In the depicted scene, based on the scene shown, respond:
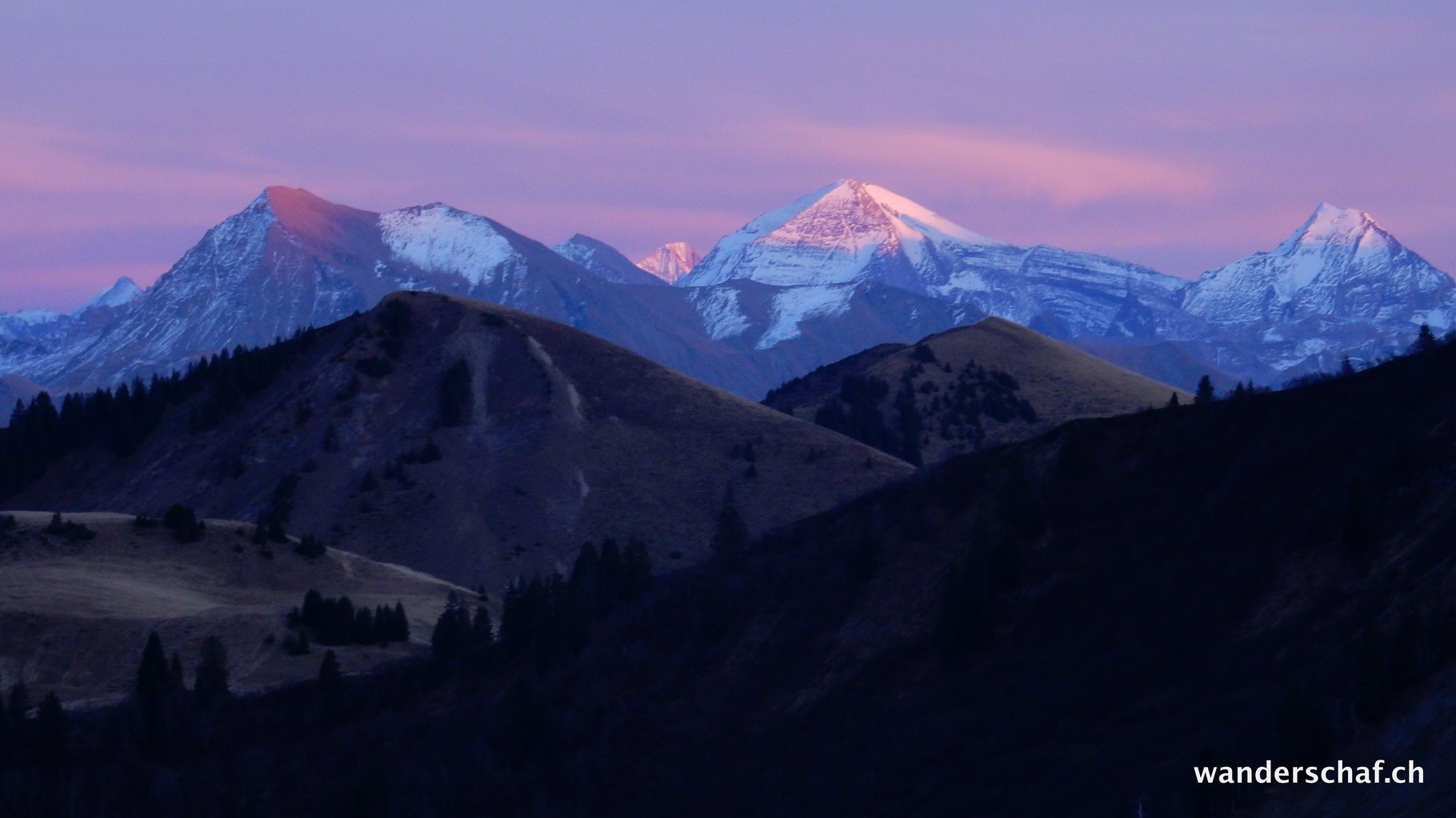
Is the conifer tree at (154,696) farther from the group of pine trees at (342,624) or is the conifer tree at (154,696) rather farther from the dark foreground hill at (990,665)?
the group of pine trees at (342,624)

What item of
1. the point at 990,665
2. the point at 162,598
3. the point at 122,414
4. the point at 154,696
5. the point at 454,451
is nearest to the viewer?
the point at 990,665

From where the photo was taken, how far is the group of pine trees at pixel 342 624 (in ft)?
337

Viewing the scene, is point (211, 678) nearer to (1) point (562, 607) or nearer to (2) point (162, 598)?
(1) point (562, 607)

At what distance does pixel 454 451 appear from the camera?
17025 centimetres

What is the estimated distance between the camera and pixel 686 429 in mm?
175875

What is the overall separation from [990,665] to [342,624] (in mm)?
44986

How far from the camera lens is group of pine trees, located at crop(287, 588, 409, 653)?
10269 centimetres

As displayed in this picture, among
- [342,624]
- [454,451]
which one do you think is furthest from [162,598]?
[454,451]

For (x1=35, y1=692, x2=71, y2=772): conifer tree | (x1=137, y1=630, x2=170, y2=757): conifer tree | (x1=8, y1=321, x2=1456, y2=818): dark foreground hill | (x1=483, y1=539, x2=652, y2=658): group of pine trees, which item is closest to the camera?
(x1=8, y1=321, x2=1456, y2=818): dark foreground hill

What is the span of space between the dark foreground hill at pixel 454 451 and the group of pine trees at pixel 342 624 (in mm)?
37950

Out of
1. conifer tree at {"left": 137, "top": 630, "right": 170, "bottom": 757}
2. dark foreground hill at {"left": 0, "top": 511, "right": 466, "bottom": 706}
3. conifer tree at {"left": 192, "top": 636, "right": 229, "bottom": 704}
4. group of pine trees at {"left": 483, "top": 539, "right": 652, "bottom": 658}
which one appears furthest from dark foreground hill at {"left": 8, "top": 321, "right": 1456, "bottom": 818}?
dark foreground hill at {"left": 0, "top": 511, "right": 466, "bottom": 706}

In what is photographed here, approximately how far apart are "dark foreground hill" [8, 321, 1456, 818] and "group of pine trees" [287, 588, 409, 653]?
9.57m

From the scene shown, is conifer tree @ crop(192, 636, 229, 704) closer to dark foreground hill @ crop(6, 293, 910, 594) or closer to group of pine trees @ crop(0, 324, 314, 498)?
dark foreground hill @ crop(6, 293, 910, 594)

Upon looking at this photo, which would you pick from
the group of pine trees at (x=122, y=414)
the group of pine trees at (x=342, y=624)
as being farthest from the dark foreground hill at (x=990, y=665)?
the group of pine trees at (x=122, y=414)
